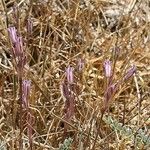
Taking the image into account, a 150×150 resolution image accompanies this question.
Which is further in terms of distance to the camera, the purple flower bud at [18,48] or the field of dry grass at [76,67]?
the field of dry grass at [76,67]

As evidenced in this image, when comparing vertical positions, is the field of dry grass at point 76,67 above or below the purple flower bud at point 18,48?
below

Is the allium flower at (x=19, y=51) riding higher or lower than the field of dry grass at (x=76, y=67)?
higher

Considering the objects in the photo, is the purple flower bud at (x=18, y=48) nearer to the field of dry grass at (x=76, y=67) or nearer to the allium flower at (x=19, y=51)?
the allium flower at (x=19, y=51)

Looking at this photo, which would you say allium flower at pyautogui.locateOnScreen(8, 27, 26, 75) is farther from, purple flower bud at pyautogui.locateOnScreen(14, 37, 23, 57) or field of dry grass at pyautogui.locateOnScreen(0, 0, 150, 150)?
field of dry grass at pyautogui.locateOnScreen(0, 0, 150, 150)

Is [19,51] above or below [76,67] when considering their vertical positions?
above

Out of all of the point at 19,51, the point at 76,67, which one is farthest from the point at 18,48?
the point at 76,67

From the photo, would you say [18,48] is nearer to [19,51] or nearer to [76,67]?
[19,51]

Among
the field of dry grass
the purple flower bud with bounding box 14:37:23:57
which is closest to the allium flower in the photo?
the purple flower bud with bounding box 14:37:23:57

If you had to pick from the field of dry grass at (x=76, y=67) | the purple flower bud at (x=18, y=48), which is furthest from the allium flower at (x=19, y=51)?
the field of dry grass at (x=76, y=67)

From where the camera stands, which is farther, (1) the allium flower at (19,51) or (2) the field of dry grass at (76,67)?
(2) the field of dry grass at (76,67)
